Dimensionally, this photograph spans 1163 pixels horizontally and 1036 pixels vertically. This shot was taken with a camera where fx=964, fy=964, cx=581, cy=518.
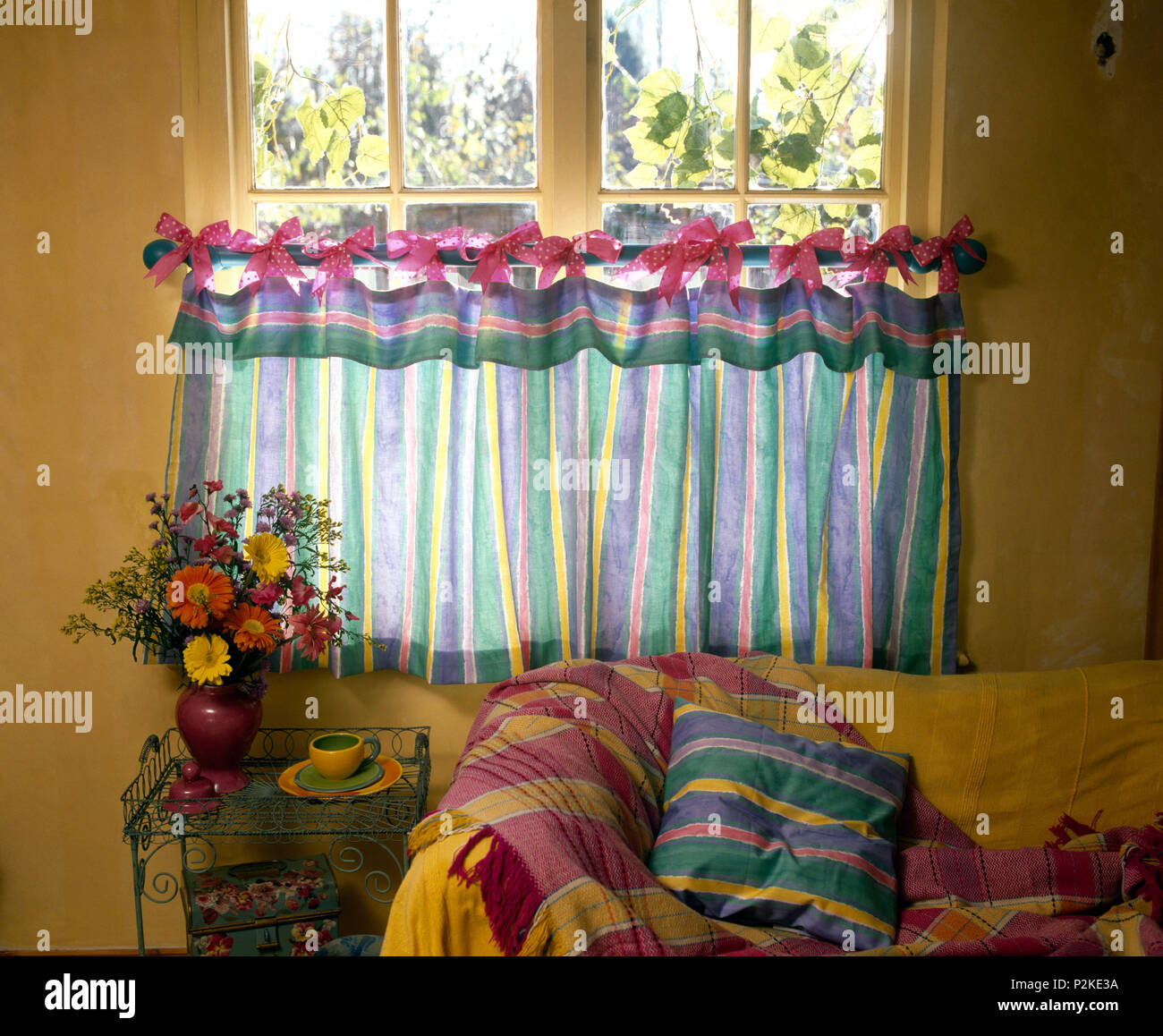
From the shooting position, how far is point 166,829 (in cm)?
189

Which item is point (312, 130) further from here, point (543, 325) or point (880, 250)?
point (880, 250)

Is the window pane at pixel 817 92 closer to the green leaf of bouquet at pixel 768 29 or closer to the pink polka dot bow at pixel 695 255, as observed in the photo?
the green leaf of bouquet at pixel 768 29

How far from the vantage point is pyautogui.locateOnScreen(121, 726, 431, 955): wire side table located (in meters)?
1.90

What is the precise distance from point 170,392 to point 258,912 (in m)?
1.17

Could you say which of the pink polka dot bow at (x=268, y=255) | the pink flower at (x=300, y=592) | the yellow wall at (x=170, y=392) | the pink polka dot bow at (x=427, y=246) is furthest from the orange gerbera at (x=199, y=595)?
the pink polka dot bow at (x=427, y=246)

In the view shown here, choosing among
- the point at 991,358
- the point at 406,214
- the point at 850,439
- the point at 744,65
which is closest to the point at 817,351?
the point at 850,439

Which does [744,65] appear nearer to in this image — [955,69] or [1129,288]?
[955,69]

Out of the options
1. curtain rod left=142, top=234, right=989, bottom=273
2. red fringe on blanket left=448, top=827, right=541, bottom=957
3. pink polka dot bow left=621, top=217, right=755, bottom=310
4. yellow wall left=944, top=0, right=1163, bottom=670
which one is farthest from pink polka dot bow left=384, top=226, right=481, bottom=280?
red fringe on blanket left=448, top=827, right=541, bottom=957

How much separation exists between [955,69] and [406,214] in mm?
1318

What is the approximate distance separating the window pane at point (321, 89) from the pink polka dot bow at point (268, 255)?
0.20m

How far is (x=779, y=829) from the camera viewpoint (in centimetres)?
181

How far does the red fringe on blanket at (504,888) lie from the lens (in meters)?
1.38

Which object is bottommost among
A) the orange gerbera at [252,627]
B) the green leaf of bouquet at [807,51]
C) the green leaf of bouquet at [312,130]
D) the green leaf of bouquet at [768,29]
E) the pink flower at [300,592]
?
the orange gerbera at [252,627]

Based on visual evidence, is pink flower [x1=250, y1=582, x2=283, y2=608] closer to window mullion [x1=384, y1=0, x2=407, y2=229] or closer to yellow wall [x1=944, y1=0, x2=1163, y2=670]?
window mullion [x1=384, y1=0, x2=407, y2=229]
